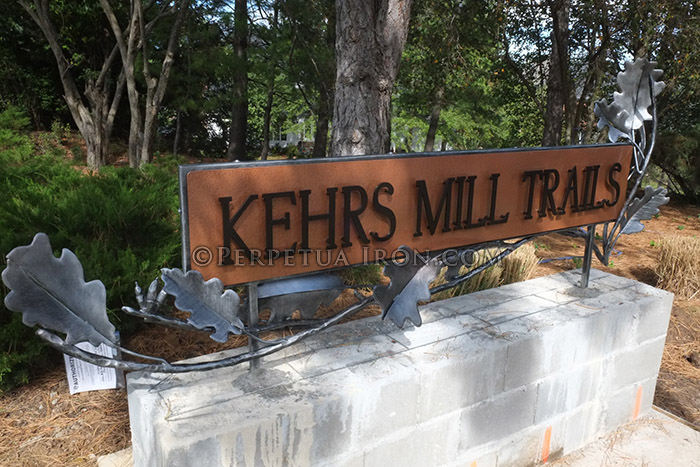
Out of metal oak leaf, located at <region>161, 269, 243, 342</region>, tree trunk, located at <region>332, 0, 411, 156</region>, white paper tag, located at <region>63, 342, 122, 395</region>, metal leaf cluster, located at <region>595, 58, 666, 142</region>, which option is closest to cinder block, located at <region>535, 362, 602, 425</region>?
metal leaf cluster, located at <region>595, 58, 666, 142</region>

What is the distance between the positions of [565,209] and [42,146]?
12.0 meters

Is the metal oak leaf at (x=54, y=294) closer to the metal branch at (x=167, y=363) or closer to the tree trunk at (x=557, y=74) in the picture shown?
→ the metal branch at (x=167, y=363)

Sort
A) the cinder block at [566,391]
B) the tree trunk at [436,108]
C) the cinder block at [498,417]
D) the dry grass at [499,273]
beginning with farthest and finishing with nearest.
Result: the tree trunk at [436,108]
the dry grass at [499,273]
the cinder block at [566,391]
the cinder block at [498,417]

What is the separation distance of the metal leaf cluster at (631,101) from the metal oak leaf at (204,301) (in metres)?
2.17

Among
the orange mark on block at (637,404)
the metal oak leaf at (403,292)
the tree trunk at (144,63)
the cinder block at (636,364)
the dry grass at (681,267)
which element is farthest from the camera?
the tree trunk at (144,63)

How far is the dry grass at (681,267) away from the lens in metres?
4.53

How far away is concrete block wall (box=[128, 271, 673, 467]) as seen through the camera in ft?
5.20

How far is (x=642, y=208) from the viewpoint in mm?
2699

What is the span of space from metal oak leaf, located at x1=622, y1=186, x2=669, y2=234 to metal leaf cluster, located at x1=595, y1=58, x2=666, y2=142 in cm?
33

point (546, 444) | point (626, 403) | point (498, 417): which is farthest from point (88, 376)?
point (626, 403)

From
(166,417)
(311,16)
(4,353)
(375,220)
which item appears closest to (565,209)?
(375,220)

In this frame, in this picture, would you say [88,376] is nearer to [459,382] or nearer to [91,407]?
[91,407]

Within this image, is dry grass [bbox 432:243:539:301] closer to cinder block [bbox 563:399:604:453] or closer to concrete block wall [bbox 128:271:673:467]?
concrete block wall [bbox 128:271:673:467]

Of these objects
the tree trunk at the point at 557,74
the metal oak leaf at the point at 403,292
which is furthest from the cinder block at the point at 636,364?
the tree trunk at the point at 557,74
